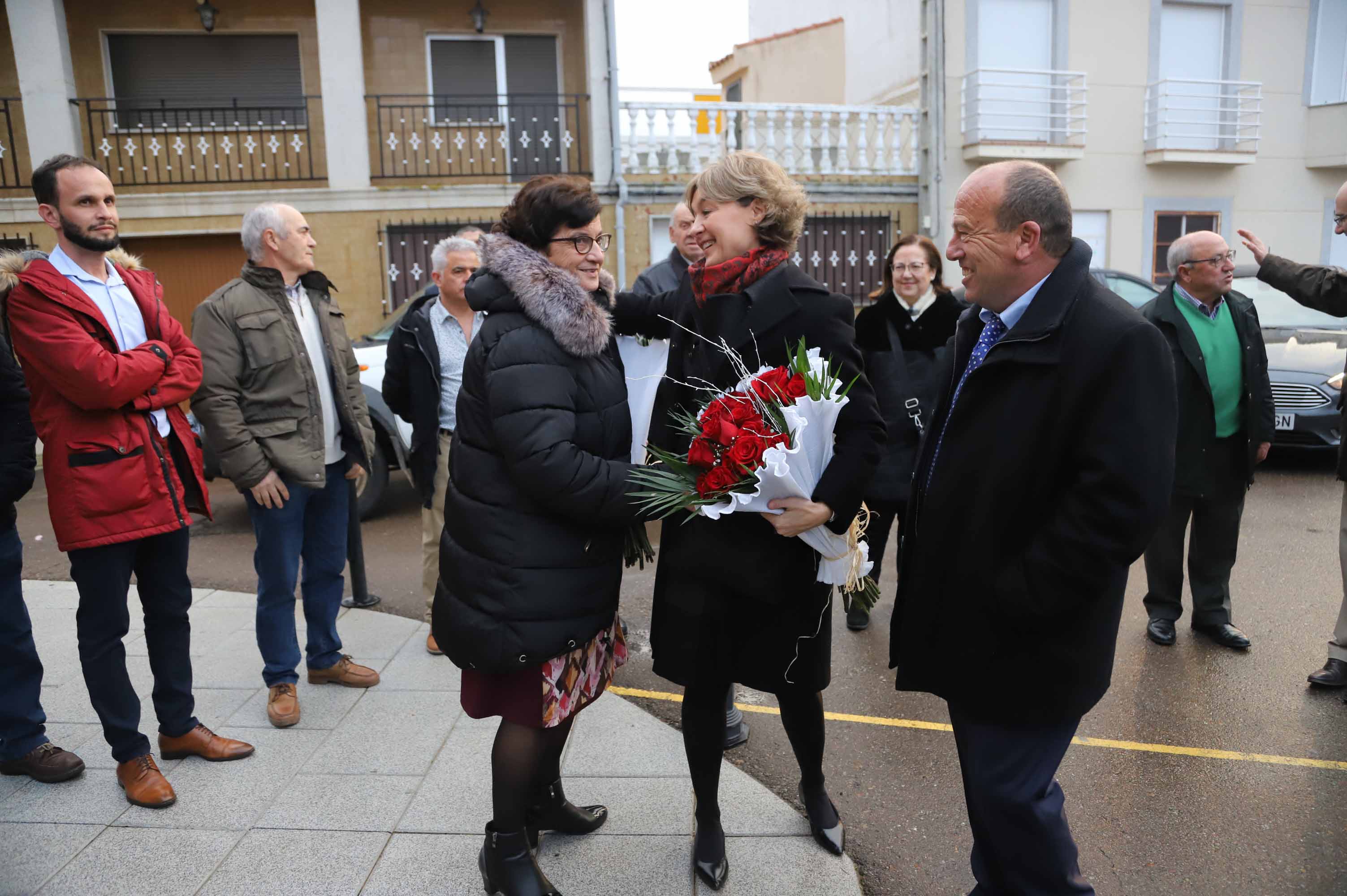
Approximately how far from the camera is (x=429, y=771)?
3.44 m

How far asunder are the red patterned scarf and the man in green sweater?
2855 millimetres

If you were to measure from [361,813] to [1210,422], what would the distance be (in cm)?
412

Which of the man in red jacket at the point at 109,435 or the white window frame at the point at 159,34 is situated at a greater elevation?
the white window frame at the point at 159,34

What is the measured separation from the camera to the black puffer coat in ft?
7.83

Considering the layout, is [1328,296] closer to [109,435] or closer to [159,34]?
[109,435]

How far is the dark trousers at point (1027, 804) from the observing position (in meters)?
2.14

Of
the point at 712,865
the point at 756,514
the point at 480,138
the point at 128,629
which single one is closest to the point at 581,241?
the point at 756,514

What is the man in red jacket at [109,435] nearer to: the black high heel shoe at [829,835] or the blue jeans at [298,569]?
the blue jeans at [298,569]

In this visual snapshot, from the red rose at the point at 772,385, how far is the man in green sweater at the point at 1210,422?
2.95m

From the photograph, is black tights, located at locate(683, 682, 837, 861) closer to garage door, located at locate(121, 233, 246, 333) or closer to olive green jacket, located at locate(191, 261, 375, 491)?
olive green jacket, located at locate(191, 261, 375, 491)

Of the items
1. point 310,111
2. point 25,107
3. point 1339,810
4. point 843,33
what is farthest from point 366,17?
point 1339,810

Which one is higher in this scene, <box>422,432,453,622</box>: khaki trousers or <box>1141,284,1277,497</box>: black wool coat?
<box>1141,284,1277,497</box>: black wool coat

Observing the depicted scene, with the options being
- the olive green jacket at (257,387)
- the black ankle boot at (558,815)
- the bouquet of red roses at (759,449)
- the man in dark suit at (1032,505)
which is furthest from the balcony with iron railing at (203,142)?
the man in dark suit at (1032,505)

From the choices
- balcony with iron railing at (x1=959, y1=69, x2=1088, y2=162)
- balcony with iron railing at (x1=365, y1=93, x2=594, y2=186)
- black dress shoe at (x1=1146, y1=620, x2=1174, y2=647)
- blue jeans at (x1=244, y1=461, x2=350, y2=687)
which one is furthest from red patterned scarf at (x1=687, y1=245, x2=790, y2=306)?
balcony with iron railing at (x1=959, y1=69, x2=1088, y2=162)
